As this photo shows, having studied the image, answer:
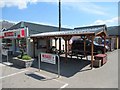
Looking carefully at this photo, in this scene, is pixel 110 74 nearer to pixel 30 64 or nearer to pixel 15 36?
pixel 30 64

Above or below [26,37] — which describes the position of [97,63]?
below

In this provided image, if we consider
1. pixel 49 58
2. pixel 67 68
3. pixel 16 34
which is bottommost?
pixel 67 68

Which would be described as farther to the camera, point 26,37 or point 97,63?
point 26,37

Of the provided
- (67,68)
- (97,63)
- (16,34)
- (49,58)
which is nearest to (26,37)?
(16,34)

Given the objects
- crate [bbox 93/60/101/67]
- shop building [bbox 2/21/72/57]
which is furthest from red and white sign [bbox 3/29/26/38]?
crate [bbox 93/60/101/67]

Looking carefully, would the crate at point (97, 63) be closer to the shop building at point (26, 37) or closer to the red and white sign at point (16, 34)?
the shop building at point (26, 37)

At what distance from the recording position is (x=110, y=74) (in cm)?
978

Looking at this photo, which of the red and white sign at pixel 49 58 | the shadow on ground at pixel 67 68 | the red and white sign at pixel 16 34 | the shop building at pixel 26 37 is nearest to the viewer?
the red and white sign at pixel 49 58

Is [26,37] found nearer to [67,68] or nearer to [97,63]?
[67,68]

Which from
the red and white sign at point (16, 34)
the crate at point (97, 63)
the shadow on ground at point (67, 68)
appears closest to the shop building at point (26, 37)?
the red and white sign at point (16, 34)

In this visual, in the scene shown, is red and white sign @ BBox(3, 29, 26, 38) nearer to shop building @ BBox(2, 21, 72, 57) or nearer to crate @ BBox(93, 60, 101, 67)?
shop building @ BBox(2, 21, 72, 57)

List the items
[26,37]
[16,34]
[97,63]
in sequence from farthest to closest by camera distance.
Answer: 1. [16,34]
2. [26,37]
3. [97,63]

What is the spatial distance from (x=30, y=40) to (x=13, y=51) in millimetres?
4675

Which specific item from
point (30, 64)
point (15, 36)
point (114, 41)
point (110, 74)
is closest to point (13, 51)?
point (15, 36)
